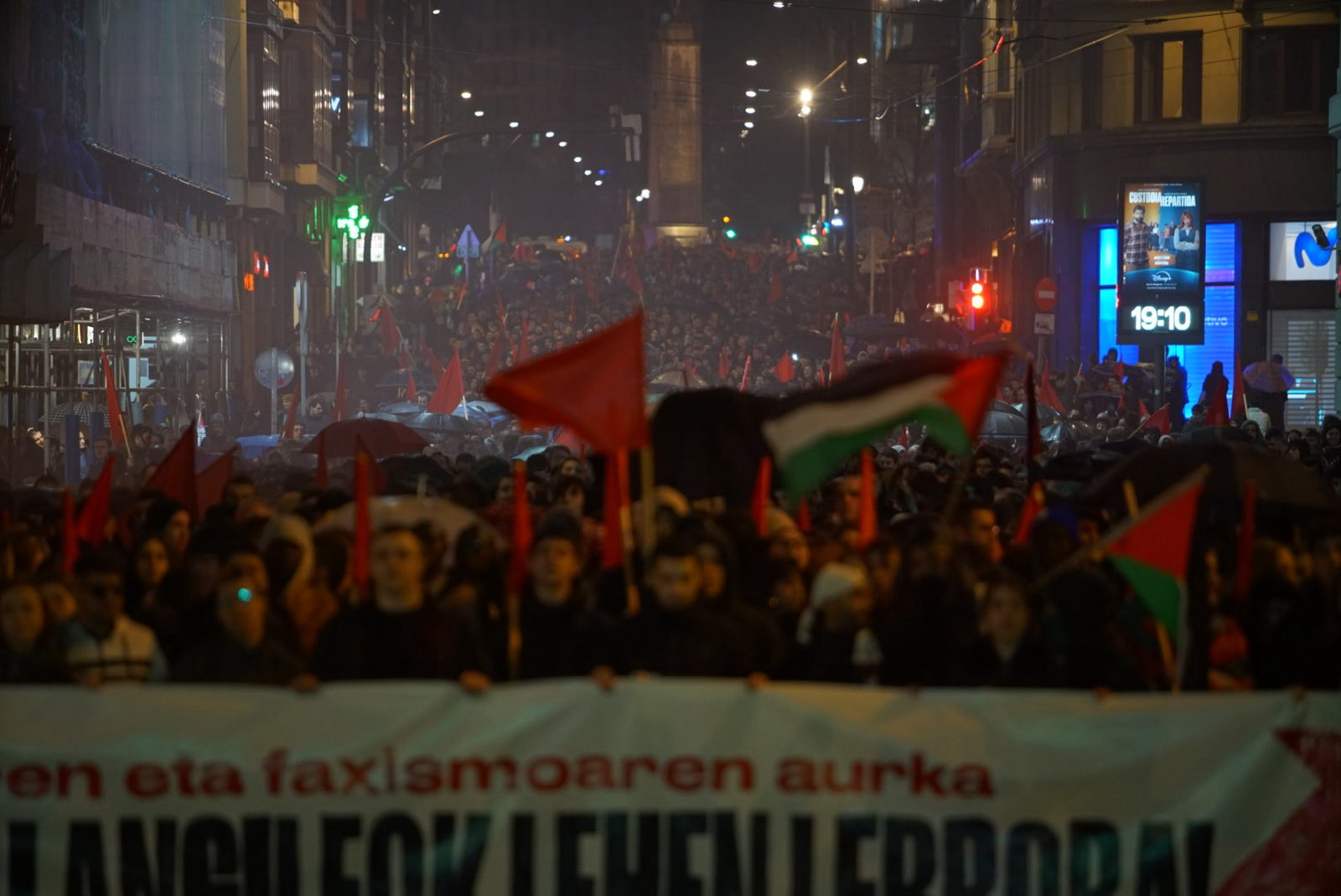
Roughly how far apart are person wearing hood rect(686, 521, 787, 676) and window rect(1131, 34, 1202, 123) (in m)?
33.7

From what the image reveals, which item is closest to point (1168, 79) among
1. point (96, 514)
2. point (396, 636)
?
point (96, 514)

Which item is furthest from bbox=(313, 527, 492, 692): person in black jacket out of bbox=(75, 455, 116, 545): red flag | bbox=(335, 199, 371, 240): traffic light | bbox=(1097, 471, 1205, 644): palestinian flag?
bbox=(335, 199, 371, 240): traffic light

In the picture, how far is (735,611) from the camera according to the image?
6.64m

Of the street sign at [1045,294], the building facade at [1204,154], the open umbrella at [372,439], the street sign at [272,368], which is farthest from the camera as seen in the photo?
the street sign at [1045,294]

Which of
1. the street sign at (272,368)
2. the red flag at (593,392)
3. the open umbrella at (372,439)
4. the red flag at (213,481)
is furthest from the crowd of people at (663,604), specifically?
the street sign at (272,368)

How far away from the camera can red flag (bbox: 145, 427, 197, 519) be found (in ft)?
37.5

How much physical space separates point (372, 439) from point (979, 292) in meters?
28.2

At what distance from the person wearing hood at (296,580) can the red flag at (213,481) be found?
5968mm

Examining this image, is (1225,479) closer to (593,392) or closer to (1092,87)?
(593,392)

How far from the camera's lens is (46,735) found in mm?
5844

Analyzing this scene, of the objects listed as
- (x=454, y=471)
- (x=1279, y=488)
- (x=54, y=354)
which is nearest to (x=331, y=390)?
(x=54, y=354)

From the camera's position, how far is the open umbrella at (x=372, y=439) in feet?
54.2

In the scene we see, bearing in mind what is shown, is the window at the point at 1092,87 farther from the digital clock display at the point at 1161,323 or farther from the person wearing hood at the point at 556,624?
the person wearing hood at the point at 556,624

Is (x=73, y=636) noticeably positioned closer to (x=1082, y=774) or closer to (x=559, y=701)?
(x=559, y=701)
